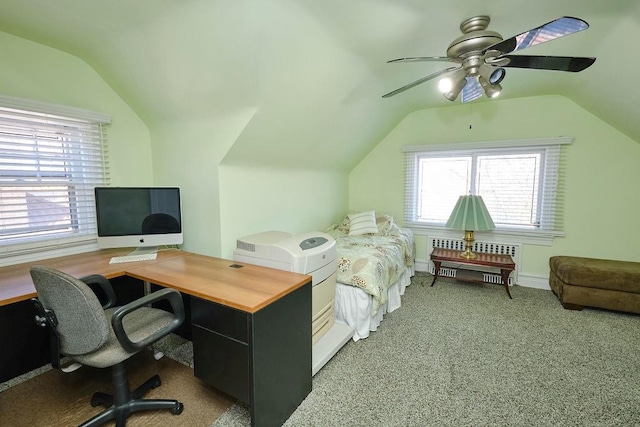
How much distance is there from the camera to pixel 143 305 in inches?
51.9

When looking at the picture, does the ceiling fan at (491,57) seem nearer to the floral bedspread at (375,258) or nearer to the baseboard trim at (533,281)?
the floral bedspread at (375,258)

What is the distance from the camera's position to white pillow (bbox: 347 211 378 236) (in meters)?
3.60

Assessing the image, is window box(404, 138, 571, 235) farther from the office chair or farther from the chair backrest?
the chair backrest

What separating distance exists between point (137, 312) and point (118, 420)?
1.78 feet

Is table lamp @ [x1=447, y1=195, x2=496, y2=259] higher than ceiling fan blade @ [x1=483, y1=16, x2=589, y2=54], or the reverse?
ceiling fan blade @ [x1=483, y1=16, x2=589, y2=54]

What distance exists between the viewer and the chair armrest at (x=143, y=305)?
49.8 inches

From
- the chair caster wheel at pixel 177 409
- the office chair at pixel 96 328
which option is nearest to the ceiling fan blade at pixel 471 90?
the office chair at pixel 96 328

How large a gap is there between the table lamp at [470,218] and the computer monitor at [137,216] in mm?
2987

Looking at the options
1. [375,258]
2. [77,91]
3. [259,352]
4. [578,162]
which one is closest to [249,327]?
[259,352]

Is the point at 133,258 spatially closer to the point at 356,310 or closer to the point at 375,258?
the point at 356,310

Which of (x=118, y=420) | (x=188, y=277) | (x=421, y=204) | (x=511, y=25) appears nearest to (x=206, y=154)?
(x=188, y=277)

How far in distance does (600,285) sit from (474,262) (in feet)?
3.52

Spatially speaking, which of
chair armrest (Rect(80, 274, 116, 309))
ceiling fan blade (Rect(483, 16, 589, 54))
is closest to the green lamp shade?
ceiling fan blade (Rect(483, 16, 589, 54))

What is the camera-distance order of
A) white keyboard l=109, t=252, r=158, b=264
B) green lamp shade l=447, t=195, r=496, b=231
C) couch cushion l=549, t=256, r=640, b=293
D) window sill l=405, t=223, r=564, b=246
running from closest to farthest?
white keyboard l=109, t=252, r=158, b=264 → couch cushion l=549, t=256, r=640, b=293 → green lamp shade l=447, t=195, r=496, b=231 → window sill l=405, t=223, r=564, b=246
